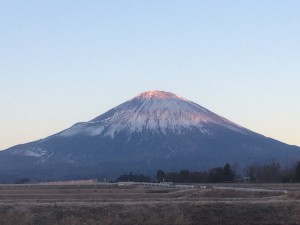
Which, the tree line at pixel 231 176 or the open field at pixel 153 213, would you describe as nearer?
the open field at pixel 153 213

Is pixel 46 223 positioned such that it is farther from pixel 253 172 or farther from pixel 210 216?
pixel 253 172

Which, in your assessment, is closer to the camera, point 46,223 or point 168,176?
point 46,223

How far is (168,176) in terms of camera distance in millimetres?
121312

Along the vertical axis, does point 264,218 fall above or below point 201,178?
below

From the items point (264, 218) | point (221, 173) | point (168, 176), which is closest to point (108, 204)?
point (264, 218)

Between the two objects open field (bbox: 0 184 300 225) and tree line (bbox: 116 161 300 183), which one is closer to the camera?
open field (bbox: 0 184 300 225)

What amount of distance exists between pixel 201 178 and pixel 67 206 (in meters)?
75.4

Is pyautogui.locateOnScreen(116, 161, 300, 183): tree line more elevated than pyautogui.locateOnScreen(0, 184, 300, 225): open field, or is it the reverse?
pyautogui.locateOnScreen(116, 161, 300, 183): tree line

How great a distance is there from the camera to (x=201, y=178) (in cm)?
11175

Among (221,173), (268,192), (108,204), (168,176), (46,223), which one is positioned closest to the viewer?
(46,223)

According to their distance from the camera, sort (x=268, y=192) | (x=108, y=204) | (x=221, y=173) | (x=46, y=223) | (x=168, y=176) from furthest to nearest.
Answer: (x=168, y=176), (x=221, y=173), (x=268, y=192), (x=108, y=204), (x=46, y=223)

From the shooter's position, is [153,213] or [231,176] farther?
[231,176]

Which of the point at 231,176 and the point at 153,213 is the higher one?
the point at 231,176

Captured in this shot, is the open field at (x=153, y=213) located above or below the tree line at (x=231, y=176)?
below
